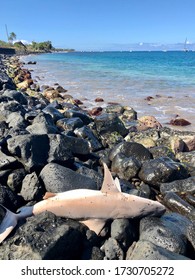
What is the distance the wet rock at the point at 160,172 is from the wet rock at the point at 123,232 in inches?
94.1

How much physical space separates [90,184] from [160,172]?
7.16ft

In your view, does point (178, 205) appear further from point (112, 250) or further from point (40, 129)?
point (40, 129)

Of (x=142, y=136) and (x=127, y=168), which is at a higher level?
(x=127, y=168)

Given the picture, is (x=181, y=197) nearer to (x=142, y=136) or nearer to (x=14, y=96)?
(x=142, y=136)

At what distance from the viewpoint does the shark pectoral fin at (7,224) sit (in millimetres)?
3840

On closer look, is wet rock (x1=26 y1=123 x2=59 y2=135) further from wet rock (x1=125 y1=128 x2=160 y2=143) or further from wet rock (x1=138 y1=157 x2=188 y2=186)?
wet rock (x1=125 y1=128 x2=160 y2=143)

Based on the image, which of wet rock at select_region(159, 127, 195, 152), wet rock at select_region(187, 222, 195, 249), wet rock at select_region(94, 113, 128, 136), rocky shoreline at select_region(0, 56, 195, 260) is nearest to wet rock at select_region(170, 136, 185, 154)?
rocky shoreline at select_region(0, 56, 195, 260)

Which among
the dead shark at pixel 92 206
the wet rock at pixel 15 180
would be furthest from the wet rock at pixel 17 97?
the dead shark at pixel 92 206

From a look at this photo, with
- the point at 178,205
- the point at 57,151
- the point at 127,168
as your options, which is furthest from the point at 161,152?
the point at 57,151

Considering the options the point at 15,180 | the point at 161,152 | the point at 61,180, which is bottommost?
the point at 161,152

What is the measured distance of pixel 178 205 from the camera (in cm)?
566
